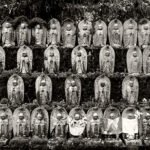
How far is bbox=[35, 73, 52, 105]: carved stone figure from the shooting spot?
782 cm

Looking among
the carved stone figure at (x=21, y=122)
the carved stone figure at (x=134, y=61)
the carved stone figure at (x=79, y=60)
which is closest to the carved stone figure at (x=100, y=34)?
the carved stone figure at (x=79, y=60)

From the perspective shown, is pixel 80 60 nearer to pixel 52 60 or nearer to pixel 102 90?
pixel 52 60

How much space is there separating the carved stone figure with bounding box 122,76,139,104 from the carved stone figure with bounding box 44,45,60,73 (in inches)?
57.8

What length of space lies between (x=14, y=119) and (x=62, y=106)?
102cm

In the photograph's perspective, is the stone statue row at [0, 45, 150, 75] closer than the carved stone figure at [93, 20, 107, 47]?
Yes

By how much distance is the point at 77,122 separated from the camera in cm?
768

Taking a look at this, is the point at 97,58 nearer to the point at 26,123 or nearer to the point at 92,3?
the point at 92,3

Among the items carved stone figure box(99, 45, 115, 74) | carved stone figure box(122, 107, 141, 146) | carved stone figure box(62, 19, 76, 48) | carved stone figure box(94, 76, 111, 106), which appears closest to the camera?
carved stone figure box(122, 107, 141, 146)

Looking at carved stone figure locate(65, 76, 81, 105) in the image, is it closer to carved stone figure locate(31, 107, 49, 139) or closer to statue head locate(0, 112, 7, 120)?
carved stone figure locate(31, 107, 49, 139)

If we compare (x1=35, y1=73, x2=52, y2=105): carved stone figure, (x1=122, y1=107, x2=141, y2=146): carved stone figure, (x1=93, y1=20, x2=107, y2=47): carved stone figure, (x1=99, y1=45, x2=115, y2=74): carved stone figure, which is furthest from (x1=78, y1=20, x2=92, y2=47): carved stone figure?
(x1=122, y1=107, x2=141, y2=146): carved stone figure

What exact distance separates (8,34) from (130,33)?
264 cm

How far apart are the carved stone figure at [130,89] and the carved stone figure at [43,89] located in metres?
1.54

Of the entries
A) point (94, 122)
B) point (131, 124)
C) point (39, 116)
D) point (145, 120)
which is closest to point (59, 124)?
point (39, 116)

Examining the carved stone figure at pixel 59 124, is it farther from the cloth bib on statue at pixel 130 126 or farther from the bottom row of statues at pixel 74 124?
the cloth bib on statue at pixel 130 126
